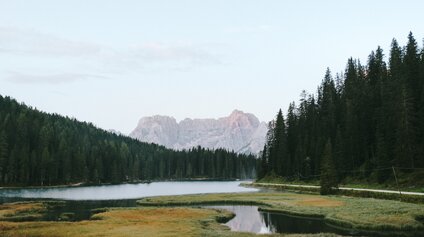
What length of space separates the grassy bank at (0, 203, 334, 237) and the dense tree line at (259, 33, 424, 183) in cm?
4443

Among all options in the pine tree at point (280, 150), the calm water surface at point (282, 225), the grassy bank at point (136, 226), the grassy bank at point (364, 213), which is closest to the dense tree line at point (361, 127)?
the pine tree at point (280, 150)

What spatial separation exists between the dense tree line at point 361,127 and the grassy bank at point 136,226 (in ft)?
146

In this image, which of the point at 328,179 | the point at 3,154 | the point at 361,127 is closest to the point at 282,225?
the point at 328,179

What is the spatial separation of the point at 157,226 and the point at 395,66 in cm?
8467

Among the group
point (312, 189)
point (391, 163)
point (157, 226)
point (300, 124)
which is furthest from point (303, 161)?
point (157, 226)

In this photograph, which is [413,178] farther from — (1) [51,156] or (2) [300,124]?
(1) [51,156]

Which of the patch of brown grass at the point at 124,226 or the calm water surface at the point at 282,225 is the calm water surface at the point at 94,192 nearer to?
the patch of brown grass at the point at 124,226

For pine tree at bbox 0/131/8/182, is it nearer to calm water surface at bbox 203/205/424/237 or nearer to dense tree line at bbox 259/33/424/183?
dense tree line at bbox 259/33/424/183

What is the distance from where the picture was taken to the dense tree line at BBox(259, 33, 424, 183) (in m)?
92.6

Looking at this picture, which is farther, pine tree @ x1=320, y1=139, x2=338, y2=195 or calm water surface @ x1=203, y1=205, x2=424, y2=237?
pine tree @ x1=320, y1=139, x2=338, y2=195

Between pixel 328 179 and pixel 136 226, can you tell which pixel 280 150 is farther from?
pixel 136 226

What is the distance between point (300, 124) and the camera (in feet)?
539

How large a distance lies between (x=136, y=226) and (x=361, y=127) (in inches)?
3525

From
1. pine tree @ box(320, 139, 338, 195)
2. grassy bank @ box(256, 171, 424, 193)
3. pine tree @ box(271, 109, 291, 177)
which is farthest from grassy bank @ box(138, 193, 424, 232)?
pine tree @ box(271, 109, 291, 177)
